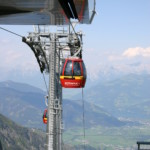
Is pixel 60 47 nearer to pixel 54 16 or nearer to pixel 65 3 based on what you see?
pixel 54 16

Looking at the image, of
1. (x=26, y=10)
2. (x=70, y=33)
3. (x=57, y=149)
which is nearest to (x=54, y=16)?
(x=26, y=10)

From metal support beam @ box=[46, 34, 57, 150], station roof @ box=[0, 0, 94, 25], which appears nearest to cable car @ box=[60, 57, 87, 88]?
metal support beam @ box=[46, 34, 57, 150]

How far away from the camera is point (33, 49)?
100 feet

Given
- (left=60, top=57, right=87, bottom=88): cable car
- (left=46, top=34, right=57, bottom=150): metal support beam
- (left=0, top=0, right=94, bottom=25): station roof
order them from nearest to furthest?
1. (left=0, top=0, right=94, bottom=25): station roof
2. (left=60, top=57, right=87, bottom=88): cable car
3. (left=46, top=34, right=57, bottom=150): metal support beam

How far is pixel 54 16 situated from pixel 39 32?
2218 cm

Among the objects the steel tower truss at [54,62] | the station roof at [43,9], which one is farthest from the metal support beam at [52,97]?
the station roof at [43,9]

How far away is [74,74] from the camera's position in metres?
19.6

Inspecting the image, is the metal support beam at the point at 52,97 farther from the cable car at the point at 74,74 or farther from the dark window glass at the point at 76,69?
the dark window glass at the point at 76,69

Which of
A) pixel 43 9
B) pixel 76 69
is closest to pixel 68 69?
pixel 76 69

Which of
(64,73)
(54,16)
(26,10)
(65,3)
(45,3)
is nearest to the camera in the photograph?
(65,3)

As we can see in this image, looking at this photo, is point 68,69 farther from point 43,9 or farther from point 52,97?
point 43,9

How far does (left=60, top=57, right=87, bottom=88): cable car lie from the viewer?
19469 millimetres

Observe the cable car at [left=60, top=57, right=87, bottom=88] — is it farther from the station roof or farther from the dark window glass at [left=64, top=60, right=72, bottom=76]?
the station roof

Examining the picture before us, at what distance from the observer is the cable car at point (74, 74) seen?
1947cm
